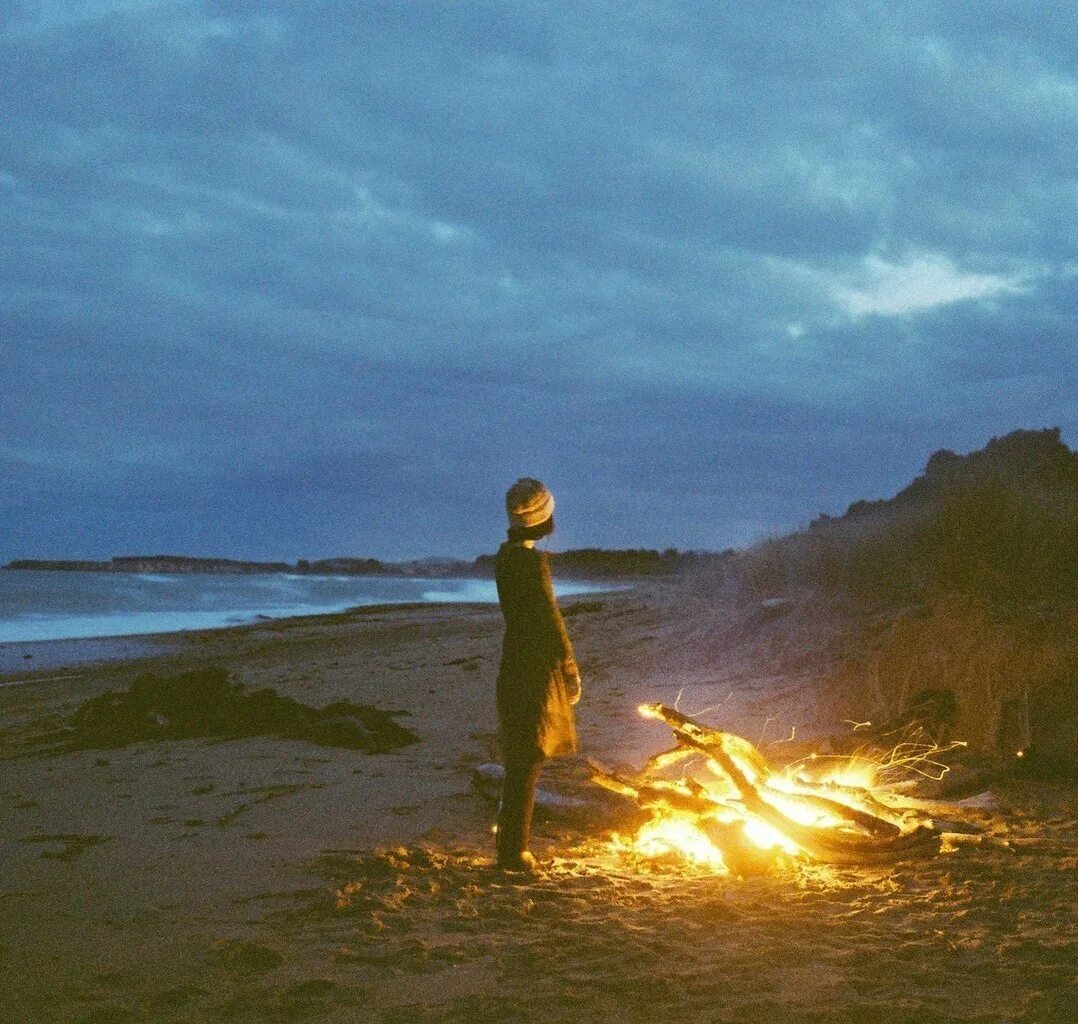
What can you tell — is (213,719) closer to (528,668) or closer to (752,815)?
(528,668)

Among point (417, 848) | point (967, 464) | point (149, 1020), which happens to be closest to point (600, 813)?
point (417, 848)

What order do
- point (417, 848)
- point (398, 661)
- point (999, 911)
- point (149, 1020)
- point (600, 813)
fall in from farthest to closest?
point (398, 661) < point (600, 813) < point (417, 848) < point (999, 911) < point (149, 1020)

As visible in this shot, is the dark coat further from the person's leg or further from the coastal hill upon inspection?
the coastal hill

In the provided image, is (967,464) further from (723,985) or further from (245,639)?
(723,985)

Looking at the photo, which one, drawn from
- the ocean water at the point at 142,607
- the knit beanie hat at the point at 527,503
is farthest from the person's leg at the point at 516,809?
the ocean water at the point at 142,607

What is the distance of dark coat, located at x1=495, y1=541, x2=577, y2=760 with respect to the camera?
18.0ft

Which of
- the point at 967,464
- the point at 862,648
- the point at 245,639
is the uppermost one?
the point at 967,464

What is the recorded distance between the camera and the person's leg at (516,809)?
5367mm

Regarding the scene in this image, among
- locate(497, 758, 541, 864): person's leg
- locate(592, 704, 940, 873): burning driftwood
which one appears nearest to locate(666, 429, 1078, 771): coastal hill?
locate(592, 704, 940, 873): burning driftwood

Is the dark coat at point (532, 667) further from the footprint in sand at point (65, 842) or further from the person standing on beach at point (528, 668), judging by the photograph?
the footprint in sand at point (65, 842)

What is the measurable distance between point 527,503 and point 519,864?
1951 mm

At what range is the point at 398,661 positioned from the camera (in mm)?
16359

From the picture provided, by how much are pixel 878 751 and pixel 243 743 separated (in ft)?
17.7

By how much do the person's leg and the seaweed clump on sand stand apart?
3.46m
